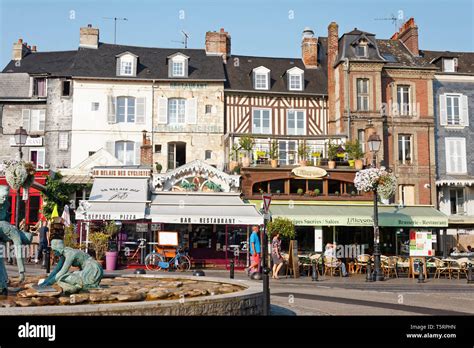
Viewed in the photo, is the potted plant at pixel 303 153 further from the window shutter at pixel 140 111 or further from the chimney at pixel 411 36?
the chimney at pixel 411 36

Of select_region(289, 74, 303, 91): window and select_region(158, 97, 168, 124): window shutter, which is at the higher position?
select_region(289, 74, 303, 91): window

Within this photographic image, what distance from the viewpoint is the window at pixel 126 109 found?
31391mm

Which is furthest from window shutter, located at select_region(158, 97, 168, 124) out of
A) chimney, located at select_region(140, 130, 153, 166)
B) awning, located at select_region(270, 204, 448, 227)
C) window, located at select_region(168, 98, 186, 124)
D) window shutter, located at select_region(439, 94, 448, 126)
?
window shutter, located at select_region(439, 94, 448, 126)

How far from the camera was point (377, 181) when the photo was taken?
824 inches

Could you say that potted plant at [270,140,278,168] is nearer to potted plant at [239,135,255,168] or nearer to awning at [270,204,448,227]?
potted plant at [239,135,255,168]

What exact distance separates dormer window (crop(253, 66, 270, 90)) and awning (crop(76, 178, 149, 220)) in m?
10.4

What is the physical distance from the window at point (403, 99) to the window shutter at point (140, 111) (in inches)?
565

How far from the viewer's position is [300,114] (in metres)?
32.8

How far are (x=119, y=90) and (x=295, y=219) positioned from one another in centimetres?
1313

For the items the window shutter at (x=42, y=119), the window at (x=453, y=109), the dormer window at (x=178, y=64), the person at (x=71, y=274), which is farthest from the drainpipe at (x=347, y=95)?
the person at (x=71, y=274)

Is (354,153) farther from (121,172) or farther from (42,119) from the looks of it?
(42,119)

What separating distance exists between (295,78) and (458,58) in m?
10.5

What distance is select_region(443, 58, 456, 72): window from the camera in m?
33.3
